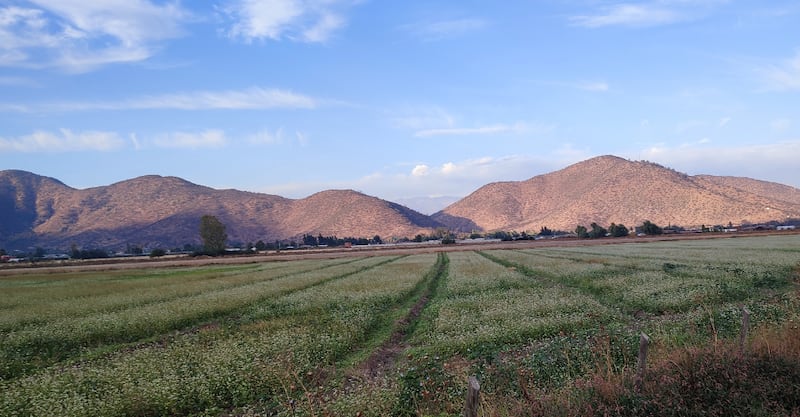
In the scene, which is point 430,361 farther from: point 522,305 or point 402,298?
point 402,298

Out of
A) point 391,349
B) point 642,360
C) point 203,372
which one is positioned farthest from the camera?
point 391,349

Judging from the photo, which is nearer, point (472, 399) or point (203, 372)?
point (472, 399)

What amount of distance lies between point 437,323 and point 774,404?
38.6ft

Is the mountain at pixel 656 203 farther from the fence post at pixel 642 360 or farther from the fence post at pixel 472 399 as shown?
the fence post at pixel 472 399

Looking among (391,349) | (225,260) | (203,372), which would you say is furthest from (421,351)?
(225,260)

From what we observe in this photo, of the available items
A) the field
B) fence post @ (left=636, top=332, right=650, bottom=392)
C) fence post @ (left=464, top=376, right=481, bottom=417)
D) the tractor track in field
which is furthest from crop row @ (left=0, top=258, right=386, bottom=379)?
fence post @ (left=636, top=332, right=650, bottom=392)

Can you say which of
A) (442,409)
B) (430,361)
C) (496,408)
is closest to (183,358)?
(430,361)

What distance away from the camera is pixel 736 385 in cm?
736

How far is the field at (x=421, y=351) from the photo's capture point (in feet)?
25.4

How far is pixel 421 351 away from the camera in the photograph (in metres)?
14.1

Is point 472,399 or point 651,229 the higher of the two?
point 651,229

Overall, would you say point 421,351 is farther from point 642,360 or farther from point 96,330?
point 96,330

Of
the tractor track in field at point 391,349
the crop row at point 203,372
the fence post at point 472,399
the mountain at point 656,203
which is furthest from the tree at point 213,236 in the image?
the mountain at point 656,203

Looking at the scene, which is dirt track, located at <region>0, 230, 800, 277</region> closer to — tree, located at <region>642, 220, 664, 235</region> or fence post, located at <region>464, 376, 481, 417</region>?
tree, located at <region>642, 220, 664, 235</region>
